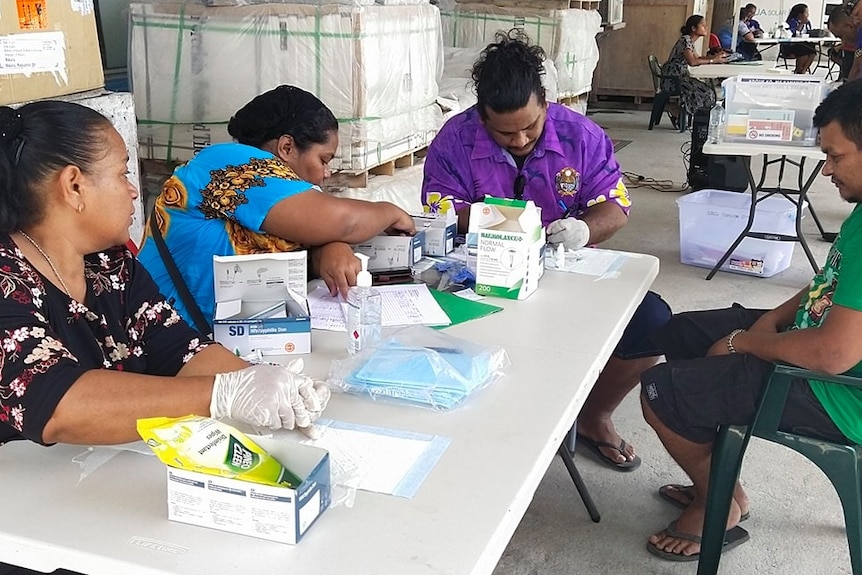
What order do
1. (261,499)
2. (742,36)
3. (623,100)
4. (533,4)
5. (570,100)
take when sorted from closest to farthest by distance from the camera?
(261,499) → (533,4) → (570,100) → (623,100) → (742,36)

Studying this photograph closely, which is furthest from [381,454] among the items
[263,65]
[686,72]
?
[686,72]

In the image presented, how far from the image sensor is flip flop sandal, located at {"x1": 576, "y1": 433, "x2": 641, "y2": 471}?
99.5 inches

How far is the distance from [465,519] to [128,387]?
1.72ft

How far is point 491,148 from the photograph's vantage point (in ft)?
8.22

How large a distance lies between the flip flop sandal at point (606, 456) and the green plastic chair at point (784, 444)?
0.60 metres

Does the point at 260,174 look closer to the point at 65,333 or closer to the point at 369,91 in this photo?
the point at 65,333

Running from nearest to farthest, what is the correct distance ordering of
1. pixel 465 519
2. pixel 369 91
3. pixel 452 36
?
pixel 465 519 → pixel 369 91 → pixel 452 36

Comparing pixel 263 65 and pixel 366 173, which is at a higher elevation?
pixel 263 65

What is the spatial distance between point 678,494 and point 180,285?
153 cm

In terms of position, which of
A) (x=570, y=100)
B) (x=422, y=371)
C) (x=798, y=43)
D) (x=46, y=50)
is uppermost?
(x=798, y=43)

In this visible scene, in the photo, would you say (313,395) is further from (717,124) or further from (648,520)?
(717,124)

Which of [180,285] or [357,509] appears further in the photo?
[180,285]

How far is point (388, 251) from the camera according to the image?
207 cm

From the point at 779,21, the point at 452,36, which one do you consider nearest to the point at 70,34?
the point at 452,36
